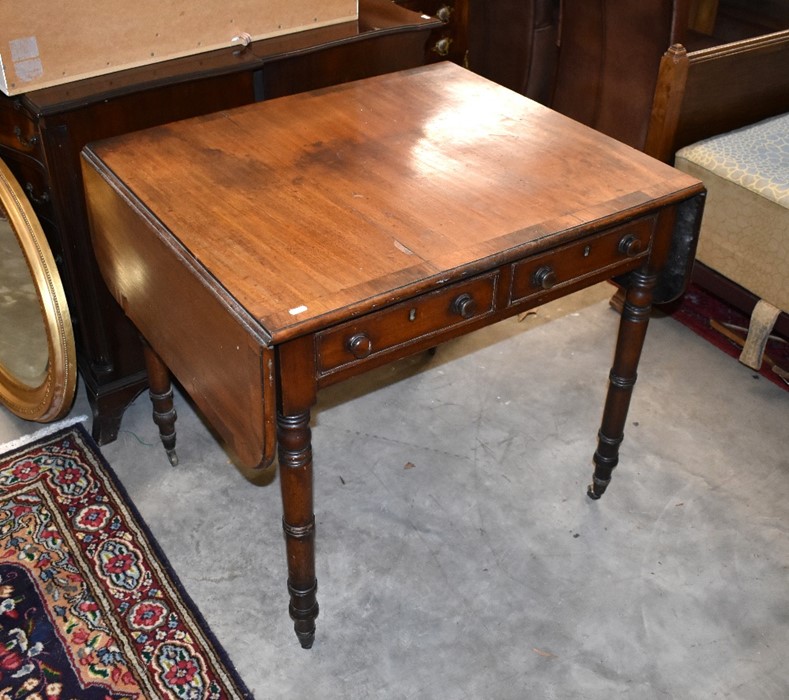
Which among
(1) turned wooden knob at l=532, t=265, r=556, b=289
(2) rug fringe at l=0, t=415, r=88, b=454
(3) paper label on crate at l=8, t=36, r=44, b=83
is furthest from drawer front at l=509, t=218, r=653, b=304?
(2) rug fringe at l=0, t=415, r=88, b=454

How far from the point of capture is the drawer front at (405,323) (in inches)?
60.4

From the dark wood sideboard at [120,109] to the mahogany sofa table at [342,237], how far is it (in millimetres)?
150

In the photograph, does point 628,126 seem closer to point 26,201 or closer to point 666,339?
point 666,339

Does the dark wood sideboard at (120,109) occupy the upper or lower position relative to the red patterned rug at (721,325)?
upper

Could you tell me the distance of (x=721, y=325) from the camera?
2.86 m

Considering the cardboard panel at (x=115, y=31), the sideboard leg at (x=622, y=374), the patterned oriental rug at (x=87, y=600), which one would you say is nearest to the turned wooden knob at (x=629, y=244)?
the sideboard leg at (x=622, y=374)

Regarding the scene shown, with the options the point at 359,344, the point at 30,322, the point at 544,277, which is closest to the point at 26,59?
the point at 30,322

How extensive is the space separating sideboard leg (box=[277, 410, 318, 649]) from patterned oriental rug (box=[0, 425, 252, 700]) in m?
0.18

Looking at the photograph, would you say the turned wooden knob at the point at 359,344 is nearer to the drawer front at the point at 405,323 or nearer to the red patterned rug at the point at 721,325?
the drawer front at the point at 405,323

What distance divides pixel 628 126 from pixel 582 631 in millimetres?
1741

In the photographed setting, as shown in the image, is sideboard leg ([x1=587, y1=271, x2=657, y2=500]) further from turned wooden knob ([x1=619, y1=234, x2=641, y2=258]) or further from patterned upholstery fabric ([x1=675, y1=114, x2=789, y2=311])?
patterned upholstery fabric ([x1=675, y1=114, x2=789, y2=311])

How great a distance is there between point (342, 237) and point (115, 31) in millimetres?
772

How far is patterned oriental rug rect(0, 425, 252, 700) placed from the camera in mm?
1883

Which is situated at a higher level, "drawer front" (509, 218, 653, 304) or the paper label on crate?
the paper label on crate
